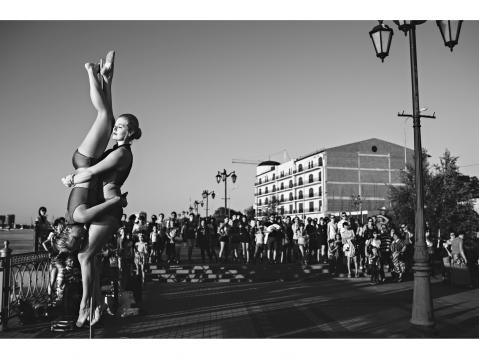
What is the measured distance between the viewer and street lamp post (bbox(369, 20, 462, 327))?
19.4ft

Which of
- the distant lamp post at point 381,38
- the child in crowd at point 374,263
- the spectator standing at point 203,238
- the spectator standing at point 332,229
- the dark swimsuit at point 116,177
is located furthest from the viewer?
the spectator standing at point 203,238

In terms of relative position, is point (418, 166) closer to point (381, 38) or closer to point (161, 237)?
point (381, 38)

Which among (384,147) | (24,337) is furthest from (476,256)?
(384,147)

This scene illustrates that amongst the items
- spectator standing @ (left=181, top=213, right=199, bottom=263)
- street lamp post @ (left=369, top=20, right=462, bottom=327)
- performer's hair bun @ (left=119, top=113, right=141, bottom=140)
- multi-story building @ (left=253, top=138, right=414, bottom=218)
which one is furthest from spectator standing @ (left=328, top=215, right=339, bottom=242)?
multi-story building @ (left=253, top=138, right=414, bottom=218)

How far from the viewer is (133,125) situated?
150 inches

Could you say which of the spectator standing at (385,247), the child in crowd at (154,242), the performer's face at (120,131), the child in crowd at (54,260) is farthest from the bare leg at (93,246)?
the child in crowd at (154,242)

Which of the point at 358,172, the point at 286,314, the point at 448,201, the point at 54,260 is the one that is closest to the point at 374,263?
the point at 286,314

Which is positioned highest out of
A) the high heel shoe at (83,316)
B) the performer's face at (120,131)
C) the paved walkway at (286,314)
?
the performer's face at (120,131)

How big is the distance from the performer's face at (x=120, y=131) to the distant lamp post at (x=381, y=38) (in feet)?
16.1

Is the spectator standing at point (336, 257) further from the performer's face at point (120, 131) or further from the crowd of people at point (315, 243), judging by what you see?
the performer's face at point (120, 131)

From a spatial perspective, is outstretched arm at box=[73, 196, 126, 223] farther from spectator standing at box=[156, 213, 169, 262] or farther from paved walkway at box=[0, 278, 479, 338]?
spectator standing at box=[156, 213, 169, 262]

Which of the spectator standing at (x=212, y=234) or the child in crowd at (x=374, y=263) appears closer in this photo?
the child in crowd at (x=374, y=263)

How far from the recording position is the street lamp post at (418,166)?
5.93m

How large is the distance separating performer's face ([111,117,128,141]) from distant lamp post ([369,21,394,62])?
16.1ft
